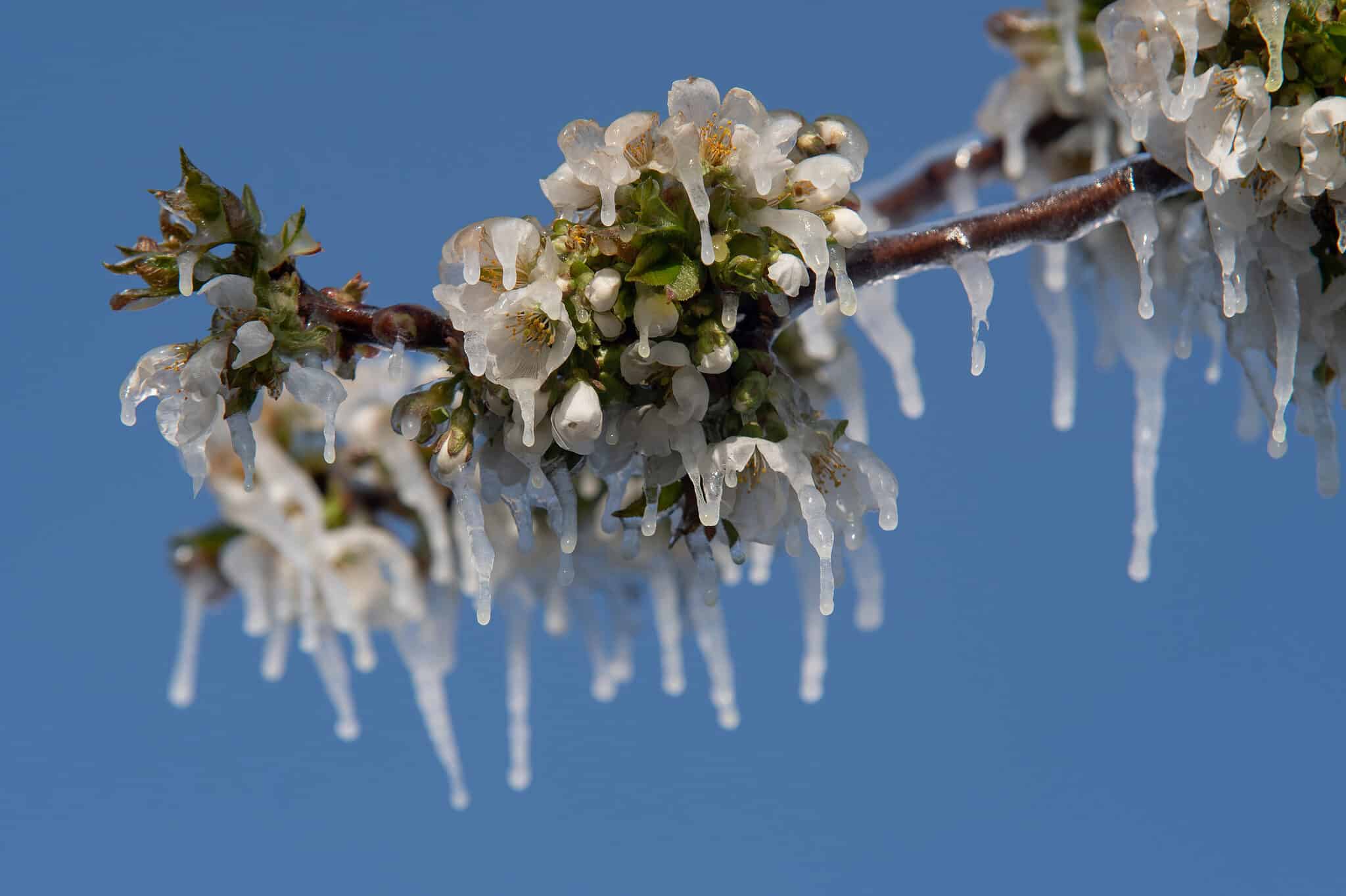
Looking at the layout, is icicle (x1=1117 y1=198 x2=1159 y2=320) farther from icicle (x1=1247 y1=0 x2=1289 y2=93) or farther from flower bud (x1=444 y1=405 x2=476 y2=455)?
flower bud (x1=444 y1=405 x2=476 y2=455)

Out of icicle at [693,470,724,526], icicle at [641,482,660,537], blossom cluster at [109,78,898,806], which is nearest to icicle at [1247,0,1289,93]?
blossom cluster at [109,78,898,806]

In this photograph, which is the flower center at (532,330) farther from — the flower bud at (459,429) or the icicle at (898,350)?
the icicle at (898,350)

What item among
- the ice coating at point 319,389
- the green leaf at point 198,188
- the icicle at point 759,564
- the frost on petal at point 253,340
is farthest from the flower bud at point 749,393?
the icicle at point 759,564

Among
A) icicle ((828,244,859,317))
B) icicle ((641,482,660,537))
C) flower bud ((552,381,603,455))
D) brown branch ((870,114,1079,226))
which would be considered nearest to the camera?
flower bud ((552,381,603,455))

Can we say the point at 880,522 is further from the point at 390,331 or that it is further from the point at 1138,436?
the point at 1138,436

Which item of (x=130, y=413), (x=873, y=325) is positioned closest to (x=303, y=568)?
(x=873, y=325)
